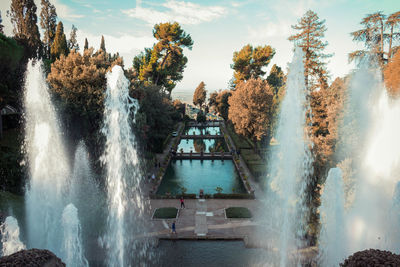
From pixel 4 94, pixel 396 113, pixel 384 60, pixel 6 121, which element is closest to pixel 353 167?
pixel 396 113

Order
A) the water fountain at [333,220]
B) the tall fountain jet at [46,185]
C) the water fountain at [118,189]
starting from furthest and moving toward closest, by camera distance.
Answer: the water fountain at [118,189] → the water fountain at [333,220] → the tall fountain jet at [46,185]

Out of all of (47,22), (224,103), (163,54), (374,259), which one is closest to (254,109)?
(163,54)

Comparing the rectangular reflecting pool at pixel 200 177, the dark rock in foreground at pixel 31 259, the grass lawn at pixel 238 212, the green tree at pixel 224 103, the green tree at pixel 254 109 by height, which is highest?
the green tree at pixel 224 103

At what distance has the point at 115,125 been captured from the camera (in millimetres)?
13805

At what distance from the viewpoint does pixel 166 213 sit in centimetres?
1596

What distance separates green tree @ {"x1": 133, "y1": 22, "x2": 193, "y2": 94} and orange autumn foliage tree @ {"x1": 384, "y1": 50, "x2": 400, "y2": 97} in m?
27.5

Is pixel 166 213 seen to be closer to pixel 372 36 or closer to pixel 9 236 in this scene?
pixel 9 236

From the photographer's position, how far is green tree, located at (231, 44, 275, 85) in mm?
45312

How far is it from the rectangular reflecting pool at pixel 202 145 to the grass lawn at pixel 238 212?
19.2 metres

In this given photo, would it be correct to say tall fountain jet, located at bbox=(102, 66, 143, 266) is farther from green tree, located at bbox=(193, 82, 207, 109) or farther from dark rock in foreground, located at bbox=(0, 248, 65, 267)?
green tree, located at bbox=(193, 82, 207, 109)

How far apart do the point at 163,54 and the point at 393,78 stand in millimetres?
30412

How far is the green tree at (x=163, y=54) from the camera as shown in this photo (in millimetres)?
39062

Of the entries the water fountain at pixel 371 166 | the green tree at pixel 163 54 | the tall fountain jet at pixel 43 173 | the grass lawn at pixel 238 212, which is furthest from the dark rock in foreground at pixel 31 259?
the green tree at pixel 163 54

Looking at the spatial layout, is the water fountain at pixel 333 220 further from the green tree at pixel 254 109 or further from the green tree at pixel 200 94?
the green tree at pixel 200 94
